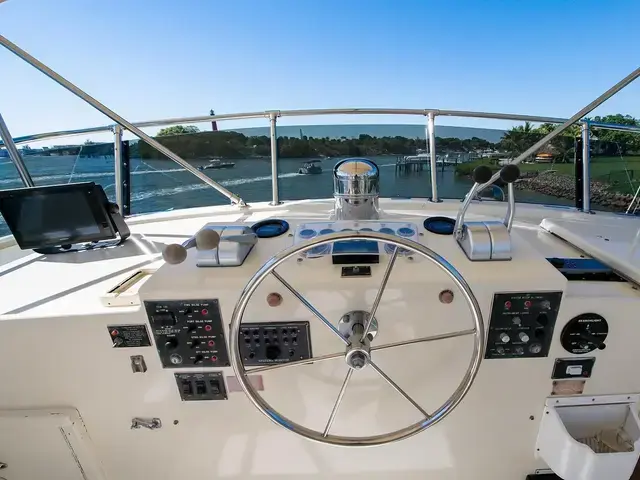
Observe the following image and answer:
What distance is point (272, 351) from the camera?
0.86 m

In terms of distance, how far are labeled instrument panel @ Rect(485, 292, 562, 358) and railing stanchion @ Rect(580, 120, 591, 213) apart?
4.01 ft

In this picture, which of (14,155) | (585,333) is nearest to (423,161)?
(585,333)

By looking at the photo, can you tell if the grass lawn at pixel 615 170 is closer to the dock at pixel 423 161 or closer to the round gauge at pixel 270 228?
the dock at pixel 423 161

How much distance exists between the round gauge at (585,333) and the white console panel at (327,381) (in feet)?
0.06

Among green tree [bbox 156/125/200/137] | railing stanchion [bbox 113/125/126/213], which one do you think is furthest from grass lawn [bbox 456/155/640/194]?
railing stanchion [bbox 113/125/126/213]

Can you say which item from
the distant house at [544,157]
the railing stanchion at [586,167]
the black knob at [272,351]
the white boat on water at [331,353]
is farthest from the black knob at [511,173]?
the railing stanchion at [586,167]

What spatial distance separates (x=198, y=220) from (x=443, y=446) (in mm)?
1431

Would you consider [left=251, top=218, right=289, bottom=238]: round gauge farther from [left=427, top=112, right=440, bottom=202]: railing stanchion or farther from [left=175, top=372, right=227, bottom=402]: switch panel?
[left=427, top=112, right=440, bottom=202]: railing stanchion

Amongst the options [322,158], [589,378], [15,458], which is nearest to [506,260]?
[589,378]

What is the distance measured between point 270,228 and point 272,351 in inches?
15.3

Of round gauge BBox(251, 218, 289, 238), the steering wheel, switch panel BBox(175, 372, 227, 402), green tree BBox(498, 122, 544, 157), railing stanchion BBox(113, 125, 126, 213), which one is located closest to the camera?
the steering wheel

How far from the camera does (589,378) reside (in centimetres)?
92

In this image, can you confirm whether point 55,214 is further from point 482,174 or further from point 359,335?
point 482,174

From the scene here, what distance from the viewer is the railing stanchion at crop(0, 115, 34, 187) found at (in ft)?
4.21
